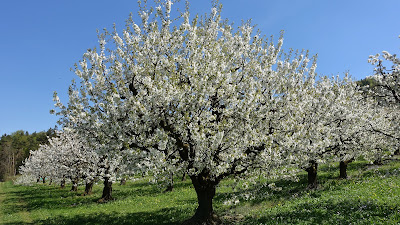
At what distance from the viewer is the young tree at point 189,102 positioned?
1181cm

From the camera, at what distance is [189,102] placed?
1199 cm

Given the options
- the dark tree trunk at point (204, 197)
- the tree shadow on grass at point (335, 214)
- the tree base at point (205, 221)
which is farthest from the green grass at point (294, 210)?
the dark tree trunk at point (204, 197)

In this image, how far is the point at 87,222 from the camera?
18953 mm

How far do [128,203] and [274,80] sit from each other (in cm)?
1971

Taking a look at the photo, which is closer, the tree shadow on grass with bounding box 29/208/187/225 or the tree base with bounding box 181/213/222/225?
the tree base with bounding box 181/213/222/225

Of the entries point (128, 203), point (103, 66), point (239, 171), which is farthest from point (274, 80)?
point (128, 203)

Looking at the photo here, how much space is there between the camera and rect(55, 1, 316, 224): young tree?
11812 millimetres

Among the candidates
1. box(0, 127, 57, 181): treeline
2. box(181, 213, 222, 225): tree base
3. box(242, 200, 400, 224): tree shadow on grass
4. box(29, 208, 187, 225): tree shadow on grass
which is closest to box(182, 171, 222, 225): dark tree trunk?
box(181, 213, 222, 225): tree base

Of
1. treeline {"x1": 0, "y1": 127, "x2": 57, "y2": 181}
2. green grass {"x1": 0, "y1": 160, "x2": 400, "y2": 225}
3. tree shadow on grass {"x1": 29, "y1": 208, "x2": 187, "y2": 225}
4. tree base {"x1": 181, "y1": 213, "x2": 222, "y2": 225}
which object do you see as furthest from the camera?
treeline {"x1": 0, "y1": 127, "x2": 57, "y2": 181}

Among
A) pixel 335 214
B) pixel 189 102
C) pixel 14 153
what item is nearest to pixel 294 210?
pixel 335 214

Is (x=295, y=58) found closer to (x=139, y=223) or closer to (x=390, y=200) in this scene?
(x=390, y=200)

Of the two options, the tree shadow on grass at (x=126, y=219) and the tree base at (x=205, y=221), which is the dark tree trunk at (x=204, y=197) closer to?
the tree base at (x=205, y=221)

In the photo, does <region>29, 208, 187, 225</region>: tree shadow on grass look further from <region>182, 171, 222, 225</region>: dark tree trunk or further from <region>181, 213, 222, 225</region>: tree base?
<region>182, 171, 222, 225</region>: dark tree trunk

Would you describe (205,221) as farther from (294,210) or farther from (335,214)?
(335,214)
